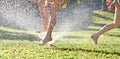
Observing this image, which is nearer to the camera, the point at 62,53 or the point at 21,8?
the point at 62,53

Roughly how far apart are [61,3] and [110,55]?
1747 millimetres

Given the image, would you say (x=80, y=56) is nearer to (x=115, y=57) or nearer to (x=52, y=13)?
(x=115, y=57)

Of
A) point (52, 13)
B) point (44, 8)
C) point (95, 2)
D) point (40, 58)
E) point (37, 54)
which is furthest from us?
point (95, 2)

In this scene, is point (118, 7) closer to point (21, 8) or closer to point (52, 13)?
point (52, 13)

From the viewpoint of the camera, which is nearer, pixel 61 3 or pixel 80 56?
pixel 80 56

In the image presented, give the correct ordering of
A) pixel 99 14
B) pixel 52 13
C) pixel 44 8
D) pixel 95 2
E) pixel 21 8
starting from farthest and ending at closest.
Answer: pixel 95 2 → pixel 99 14 → pixel 21 8 → pixel 44 8 → pixel 52 13

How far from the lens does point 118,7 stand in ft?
28.0

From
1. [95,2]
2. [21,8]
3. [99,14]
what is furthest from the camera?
[95,2]

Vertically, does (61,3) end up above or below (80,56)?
above

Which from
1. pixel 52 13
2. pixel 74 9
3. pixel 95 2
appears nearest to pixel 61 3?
pixel 52 13

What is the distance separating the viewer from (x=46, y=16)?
30.7 ft

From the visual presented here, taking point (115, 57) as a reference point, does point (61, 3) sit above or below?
above

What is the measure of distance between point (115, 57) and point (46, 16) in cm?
271

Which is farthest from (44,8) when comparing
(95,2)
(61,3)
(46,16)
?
(95,2)
